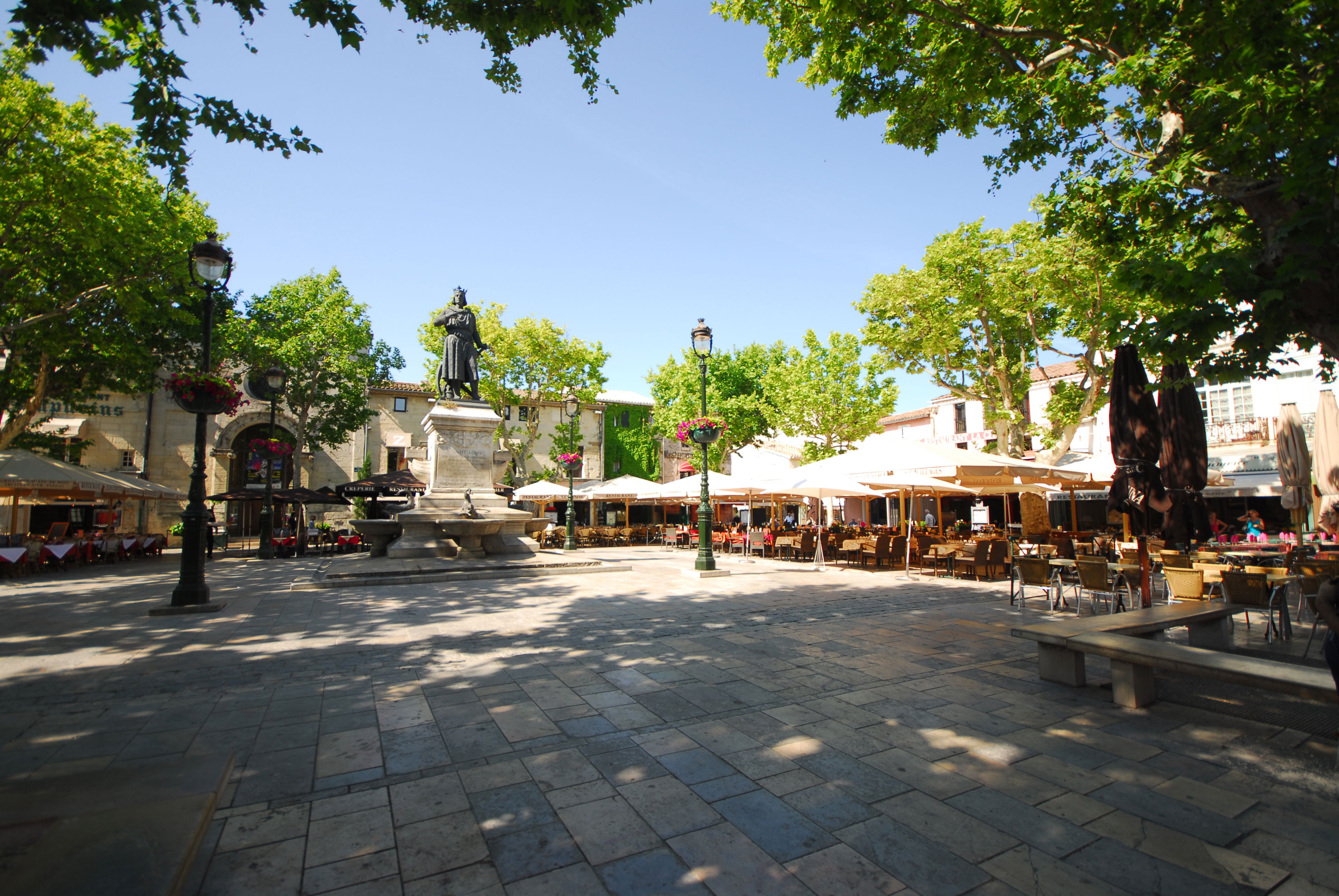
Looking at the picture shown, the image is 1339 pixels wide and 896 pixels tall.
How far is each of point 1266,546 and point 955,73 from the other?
1046cm

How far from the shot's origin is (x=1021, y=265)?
706 inches

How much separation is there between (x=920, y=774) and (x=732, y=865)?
1.44 meters

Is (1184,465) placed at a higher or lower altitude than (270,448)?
lower

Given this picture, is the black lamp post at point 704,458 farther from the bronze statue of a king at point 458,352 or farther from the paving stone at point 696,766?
the paving stone at point 696,766

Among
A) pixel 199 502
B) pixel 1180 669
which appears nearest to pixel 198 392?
pixel 199 502

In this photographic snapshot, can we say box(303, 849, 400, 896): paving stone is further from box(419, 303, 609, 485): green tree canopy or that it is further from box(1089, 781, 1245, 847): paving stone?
box(419, 303, 609, 485): green tree canopy

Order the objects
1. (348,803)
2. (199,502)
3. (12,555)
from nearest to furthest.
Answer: (348,803) → (199,502) → (12,555)

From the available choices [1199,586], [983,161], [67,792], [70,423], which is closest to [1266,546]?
[1199,586]

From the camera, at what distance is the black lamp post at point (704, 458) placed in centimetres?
1240

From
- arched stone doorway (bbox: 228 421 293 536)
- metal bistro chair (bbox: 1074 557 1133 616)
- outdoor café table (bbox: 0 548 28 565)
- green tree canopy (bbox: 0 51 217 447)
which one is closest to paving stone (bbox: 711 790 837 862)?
metal bistro chair (bbox: 1074 557 1133 616)

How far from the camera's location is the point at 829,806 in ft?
9.84

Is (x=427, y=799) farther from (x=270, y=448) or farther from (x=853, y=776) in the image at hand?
(x=270, y=448)

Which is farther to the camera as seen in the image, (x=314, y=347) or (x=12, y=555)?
(x=314, y=347)

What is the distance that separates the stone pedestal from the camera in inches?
518
